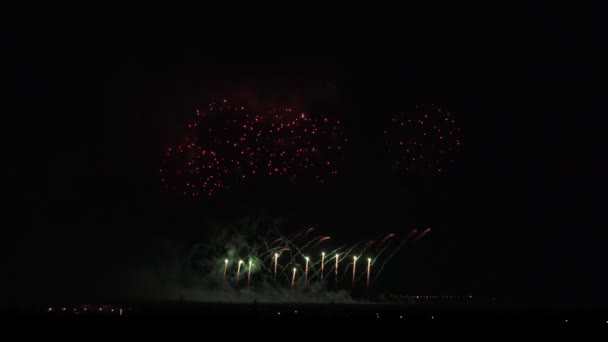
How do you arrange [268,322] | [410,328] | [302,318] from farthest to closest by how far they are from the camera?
[302,318], [268,322], [410,328]

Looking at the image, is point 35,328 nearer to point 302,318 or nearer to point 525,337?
point 302,318

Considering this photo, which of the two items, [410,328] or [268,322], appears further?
[268,322]

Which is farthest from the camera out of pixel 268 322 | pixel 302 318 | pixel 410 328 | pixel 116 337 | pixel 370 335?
pixel 302 318

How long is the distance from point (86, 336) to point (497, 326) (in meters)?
23.0

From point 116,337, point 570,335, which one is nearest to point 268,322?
point 116,337

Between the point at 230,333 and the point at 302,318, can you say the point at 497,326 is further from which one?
the point at 230,333

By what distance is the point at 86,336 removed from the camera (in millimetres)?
37969

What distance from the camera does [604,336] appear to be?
42844mm

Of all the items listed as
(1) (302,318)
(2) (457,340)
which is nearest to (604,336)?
(2) (457,340)

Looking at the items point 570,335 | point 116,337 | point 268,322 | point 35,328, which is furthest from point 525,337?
point 35,328

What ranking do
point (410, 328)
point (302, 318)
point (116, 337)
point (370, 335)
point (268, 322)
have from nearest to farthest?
point (116, 337)
point (370, 335)
point (410, 328)
point (268, 322)
point (302, 318)

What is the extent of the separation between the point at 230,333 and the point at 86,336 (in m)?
6.66

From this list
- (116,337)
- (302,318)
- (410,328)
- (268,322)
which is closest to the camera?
(116,337)

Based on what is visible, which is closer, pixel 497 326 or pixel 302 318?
pixel 497 326
